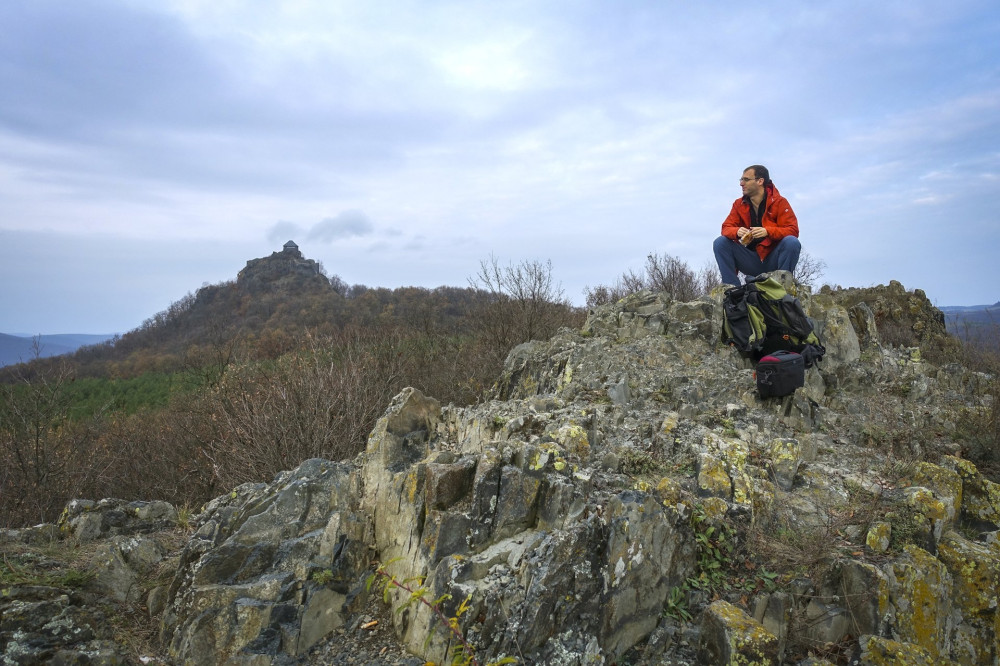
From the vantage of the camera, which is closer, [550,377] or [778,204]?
[778,204]

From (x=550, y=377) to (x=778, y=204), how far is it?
4085 millimetres

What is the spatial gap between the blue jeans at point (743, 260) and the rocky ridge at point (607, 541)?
4.76ft

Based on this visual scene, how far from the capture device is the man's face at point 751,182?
7000mm

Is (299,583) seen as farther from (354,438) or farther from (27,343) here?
(27,343)

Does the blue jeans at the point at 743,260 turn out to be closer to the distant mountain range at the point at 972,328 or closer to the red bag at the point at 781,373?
the red bag at the point at 781,373

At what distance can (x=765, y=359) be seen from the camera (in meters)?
6.52

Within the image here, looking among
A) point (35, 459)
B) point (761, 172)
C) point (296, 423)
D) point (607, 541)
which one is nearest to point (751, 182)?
point (761, 172)

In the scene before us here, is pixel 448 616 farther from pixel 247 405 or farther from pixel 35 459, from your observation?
pixel 35 459

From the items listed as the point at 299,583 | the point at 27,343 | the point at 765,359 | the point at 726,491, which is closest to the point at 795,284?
the point at 765,359

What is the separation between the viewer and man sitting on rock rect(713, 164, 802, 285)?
6.99 m

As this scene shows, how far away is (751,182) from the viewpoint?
277 inches

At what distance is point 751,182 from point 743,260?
3.49 ft

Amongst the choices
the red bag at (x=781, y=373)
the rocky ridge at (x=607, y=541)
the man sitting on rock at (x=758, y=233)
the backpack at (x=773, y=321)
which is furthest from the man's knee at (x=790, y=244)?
the rocky ridge at (x=607, y=541)

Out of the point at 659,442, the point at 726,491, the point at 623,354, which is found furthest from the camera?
the point at 623,354
